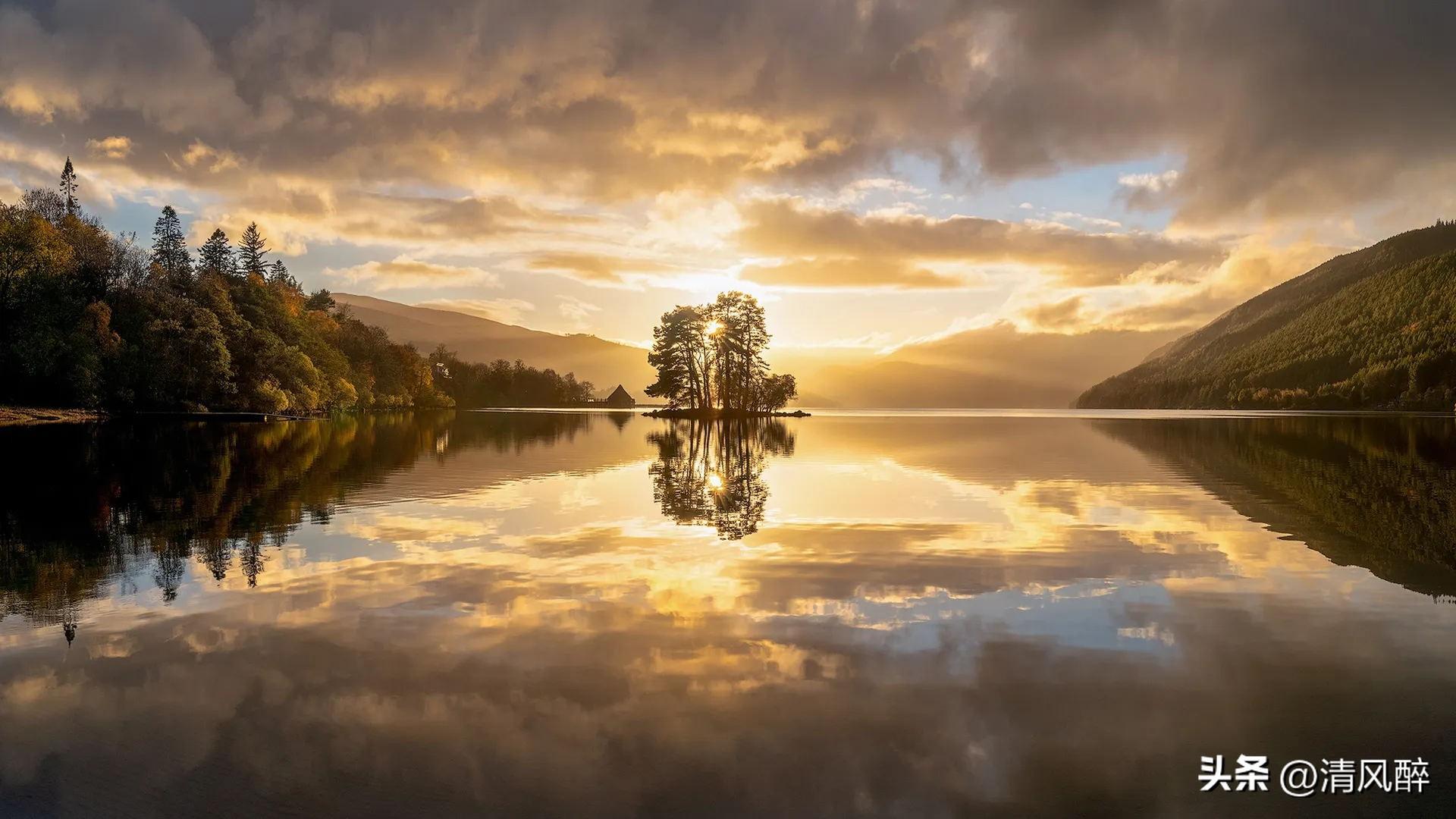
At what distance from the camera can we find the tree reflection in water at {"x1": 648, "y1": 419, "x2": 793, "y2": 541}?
21578 mm

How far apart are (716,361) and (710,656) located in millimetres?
127457

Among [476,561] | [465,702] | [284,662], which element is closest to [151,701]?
[284,662]

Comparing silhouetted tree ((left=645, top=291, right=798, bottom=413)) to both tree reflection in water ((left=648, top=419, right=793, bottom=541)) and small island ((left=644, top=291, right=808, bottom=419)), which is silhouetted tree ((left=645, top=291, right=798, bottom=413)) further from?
tree reflection in water ((left=648, top=419, right=793, bottom=541))

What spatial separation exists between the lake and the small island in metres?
110

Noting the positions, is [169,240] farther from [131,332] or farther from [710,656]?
[710,656]

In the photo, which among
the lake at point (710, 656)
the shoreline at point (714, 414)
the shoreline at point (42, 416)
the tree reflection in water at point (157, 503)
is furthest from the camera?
the shoreline at point (714, 414)

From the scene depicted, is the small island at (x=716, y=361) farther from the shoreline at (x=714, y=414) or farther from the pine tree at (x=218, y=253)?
the pine tree at (x=218, y=253)

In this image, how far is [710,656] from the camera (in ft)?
32.5

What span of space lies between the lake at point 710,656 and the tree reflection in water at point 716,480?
1.51 ft

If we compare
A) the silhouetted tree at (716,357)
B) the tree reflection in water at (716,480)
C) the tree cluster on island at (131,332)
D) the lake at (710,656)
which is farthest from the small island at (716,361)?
the lake at (710,656)

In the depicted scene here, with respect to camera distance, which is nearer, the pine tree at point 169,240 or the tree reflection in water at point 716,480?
the tree reflection in water at point 716,480

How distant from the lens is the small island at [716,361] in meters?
133

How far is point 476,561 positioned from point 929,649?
9177mm

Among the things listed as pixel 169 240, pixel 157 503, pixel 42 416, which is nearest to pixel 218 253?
pixel 169 240
